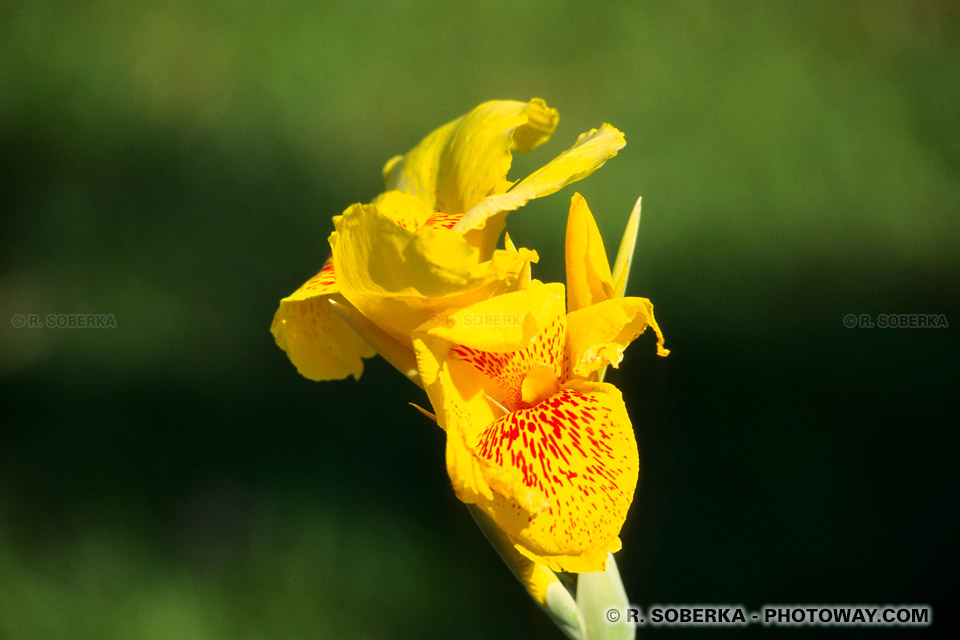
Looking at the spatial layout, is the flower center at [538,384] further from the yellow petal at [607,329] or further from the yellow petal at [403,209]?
the yellow petal at [403,209]

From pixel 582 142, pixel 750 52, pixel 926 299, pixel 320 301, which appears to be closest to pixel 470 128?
pixel 582 142

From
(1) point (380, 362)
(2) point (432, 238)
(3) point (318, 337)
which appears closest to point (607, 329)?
(2) point (432, 238)

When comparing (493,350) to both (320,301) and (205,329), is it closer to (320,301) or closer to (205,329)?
(320,301)

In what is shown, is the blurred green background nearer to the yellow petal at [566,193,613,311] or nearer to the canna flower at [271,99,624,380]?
the canna flower at [271,99,624,380]

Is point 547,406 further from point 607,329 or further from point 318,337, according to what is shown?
point 318,337

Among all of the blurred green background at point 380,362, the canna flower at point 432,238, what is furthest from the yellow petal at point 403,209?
the blurred green background at point 380,362

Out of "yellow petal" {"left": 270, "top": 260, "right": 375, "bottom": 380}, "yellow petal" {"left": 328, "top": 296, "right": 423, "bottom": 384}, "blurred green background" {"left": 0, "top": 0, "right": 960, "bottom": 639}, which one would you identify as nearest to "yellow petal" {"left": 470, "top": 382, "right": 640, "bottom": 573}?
"yellow petal" {"left": 328, "top": 296, "right": 423, "bottom": 384}
